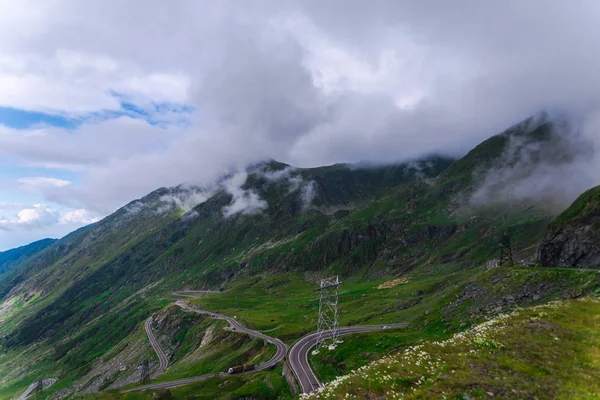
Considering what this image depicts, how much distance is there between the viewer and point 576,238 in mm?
80562

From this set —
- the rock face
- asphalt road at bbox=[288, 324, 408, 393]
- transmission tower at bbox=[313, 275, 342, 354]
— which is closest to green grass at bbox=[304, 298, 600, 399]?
asphalt road at bbox=[288, 324, 408, 393]

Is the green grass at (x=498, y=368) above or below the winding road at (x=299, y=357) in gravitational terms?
above

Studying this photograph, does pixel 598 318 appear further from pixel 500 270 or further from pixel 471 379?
pixel 500 270

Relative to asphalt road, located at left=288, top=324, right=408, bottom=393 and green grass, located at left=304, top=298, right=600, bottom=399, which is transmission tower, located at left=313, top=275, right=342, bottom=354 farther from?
green grass, located at left=304, top=298, right=600, bottom=399

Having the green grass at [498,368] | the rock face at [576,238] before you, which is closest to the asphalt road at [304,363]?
the green grass at [498,368]

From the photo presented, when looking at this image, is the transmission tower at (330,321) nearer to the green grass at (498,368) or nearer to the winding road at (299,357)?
the winding road at (299,357)

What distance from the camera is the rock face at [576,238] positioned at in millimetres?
75312

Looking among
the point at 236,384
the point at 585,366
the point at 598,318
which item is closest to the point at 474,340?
the point at 585,366

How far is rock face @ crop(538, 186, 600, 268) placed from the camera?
75312 mm

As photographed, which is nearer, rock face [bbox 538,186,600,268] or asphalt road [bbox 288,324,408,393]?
asphalt road [bbox 288,324,408,393]

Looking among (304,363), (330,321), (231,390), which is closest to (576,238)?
(330,321)

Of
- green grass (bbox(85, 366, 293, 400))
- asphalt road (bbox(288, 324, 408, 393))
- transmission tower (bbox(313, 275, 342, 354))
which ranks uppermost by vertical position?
transmission tower (bbox(313, 275, 342, 354))

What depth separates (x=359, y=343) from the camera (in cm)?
7588

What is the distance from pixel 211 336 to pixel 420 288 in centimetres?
11103
